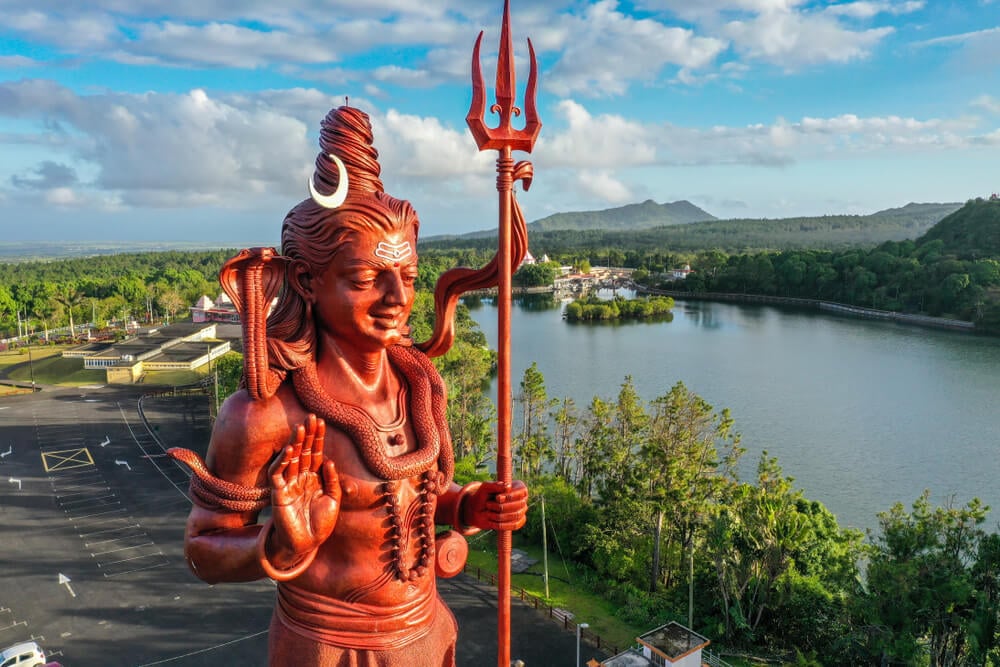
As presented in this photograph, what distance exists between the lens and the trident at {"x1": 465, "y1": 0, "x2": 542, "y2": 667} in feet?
14.1

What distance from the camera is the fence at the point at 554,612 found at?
45.9ft

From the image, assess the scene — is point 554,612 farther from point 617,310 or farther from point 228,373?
point 617,310

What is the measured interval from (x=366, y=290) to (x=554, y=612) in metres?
12.6

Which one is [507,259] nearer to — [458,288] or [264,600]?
[458,288]

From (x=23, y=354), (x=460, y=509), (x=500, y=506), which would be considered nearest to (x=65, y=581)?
(x=460, y=509)

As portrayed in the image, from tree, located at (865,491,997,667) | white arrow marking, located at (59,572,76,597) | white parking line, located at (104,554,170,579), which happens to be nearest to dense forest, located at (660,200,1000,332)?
tree, located at (865,491,997,667)

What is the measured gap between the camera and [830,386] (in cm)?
3541

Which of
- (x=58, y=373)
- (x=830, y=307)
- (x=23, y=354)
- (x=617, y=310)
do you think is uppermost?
(x=617, y=310)

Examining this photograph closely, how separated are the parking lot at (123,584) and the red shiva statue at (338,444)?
991 cm

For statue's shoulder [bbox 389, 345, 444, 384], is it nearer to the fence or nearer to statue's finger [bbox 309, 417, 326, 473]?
statue's finger [bbox 309, 417, 326, 473]

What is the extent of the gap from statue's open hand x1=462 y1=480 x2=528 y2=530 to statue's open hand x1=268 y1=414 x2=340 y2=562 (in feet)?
3.60

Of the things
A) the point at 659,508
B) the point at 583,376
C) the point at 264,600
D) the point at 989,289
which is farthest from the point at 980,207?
the point at 264,600

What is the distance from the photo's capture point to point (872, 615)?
1138cm

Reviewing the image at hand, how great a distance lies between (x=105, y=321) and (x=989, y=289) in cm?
6739
